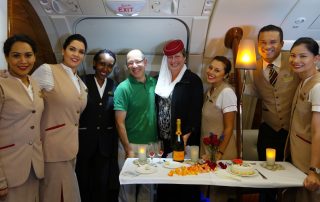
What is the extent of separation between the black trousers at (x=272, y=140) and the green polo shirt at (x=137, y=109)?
0.78 metres

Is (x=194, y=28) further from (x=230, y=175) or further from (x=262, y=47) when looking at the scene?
(x=230, y=175)

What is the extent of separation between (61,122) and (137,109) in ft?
1.89

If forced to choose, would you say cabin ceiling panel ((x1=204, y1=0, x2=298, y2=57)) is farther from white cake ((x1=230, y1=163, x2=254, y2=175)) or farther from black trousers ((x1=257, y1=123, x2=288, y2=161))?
white cake ((x1=230, y1=163, x2=254, y2=175))

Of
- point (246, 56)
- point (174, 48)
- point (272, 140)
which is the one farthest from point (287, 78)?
point (174, 48)

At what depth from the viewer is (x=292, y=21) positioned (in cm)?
232

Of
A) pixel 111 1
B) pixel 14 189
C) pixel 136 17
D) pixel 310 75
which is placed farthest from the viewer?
pixel 136 17

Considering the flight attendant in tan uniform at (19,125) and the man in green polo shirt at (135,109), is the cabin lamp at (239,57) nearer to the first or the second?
the man in green polo shirt at (135,109)

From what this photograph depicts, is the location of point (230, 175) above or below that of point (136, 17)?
below

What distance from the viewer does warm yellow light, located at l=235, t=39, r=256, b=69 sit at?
6.43ft

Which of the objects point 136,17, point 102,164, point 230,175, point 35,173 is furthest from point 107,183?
point 136,17

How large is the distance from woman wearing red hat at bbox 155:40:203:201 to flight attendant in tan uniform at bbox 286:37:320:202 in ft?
2.13

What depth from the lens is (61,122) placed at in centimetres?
176

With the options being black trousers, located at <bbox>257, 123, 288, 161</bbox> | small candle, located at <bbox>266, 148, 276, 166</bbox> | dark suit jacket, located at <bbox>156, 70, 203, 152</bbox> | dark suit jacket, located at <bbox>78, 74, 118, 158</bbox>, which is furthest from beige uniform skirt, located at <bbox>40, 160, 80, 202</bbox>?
black trousers, located at <bbox>257, 123, 288, 161</bbox>

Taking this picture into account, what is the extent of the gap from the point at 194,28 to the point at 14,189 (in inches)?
65.9
